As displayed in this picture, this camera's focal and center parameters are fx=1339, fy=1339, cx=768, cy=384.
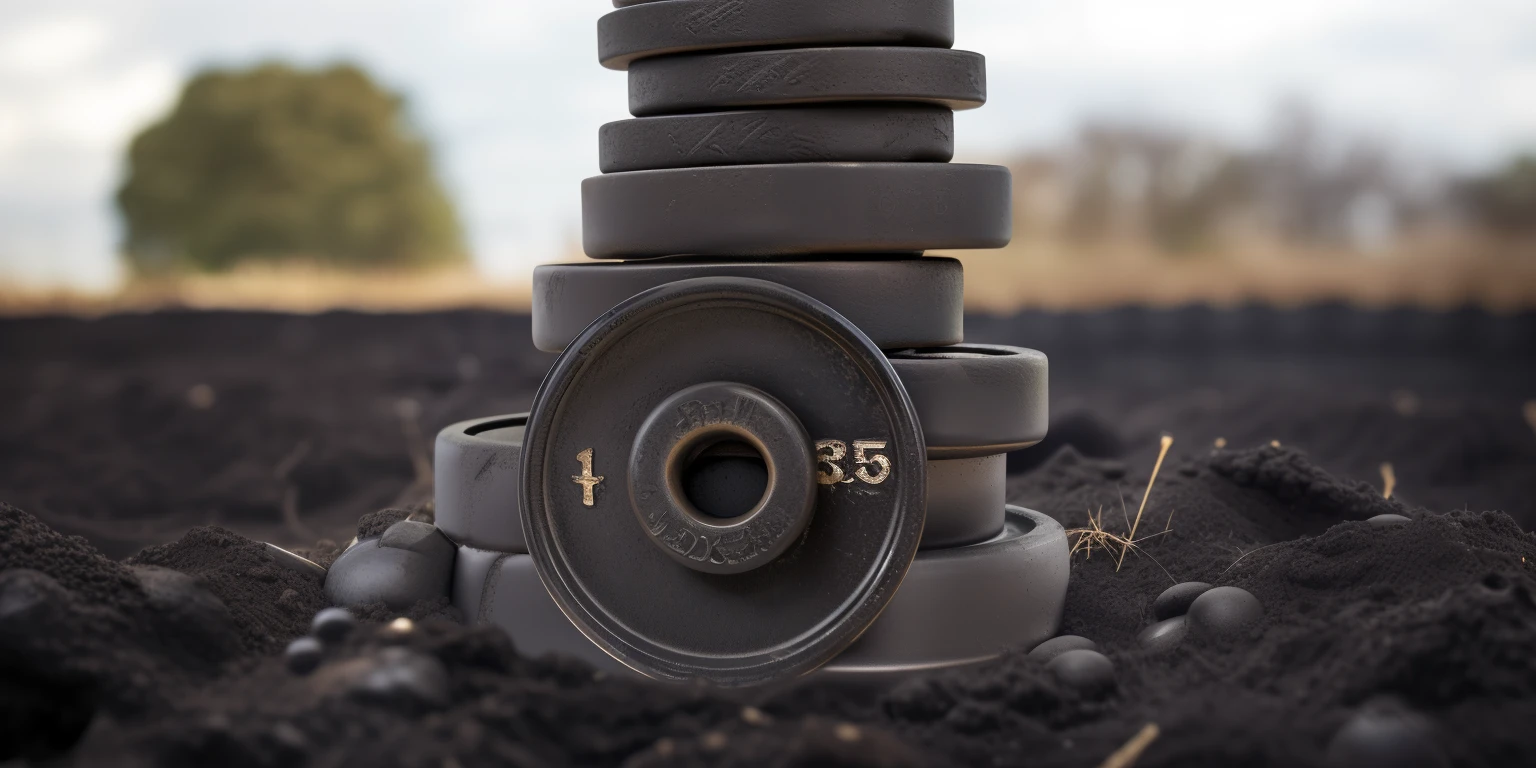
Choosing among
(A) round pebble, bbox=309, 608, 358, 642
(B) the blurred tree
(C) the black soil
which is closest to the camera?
(C) the black soil

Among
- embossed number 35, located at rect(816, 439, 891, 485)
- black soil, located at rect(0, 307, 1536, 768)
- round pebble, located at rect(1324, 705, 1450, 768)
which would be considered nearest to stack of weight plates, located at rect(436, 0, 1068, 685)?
embossed number 35, located at rect(816, 439, 891, 485)

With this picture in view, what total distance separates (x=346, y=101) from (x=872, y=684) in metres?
22.4

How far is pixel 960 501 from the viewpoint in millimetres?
3484

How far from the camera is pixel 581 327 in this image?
139 inches

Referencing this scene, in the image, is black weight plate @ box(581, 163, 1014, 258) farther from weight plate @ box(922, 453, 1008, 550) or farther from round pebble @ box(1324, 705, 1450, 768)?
round pebble @ box(1324, 705, 1450, 768)

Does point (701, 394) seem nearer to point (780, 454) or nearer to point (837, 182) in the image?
point (780, 454)

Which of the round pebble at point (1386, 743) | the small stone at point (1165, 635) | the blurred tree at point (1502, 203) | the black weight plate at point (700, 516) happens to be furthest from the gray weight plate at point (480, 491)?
the blurred tree at point (1502, 203)

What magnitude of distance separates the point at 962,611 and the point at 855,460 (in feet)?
1.62

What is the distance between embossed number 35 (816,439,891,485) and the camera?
3.16m

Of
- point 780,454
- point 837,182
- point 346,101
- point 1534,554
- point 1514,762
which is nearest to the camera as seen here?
point 1514,762

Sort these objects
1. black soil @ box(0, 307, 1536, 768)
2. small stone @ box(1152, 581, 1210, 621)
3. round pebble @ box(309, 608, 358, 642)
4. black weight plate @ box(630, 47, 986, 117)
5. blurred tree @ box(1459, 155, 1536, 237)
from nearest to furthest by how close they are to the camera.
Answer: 1. black soil @ box(0, 307, 1536, 768)
2. round pebble @ box(309, 608, 358, 642)
3. black weight plate @ box(630, 47, 986, 117)
4. small stone @ box(1152, 581, 1210, 621)
5. blurred tree @ box(1459, 155, 1536, 237)

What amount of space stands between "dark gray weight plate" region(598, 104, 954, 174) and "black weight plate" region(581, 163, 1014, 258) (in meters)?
0.09

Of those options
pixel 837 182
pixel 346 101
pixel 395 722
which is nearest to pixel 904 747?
pixel 395 722

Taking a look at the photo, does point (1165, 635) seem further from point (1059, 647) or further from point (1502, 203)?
point (1502, 203)
